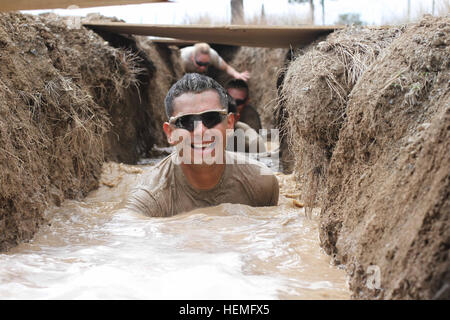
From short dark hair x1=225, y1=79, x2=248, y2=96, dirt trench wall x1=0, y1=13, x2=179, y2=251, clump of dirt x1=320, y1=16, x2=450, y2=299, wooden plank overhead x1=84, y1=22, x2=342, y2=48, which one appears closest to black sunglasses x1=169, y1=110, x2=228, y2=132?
dirt trench wall x1=0, y1=13, x2=179, y2=251

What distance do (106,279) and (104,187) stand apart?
12.2 feet

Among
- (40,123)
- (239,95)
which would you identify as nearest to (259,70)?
(239,95)

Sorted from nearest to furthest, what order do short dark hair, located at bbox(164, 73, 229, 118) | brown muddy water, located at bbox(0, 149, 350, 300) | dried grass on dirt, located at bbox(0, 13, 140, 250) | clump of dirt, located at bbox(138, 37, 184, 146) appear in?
brown muddy water, located at bbox(0, 149, 350, 300), dried grass on dirt, located at bbox(0, 13, 140, 250), short dark hair, located at bbox(164, 73, 229, 118), clump of dirt, located at bbox(138, 37, 184, 146)

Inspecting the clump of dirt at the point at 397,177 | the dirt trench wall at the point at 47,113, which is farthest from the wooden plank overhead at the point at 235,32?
the clump of dirt at the point at 397,177

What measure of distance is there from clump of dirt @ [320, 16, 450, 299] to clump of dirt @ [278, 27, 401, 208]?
0.79 feet

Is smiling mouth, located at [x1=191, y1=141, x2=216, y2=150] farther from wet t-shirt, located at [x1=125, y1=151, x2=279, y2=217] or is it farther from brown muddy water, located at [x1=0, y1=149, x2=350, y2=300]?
brown muddy water, located at [x1=0, y1=149, x2=350, y2=300]

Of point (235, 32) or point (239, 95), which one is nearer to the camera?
point (235, 32)

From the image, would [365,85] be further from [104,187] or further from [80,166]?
[104,187]

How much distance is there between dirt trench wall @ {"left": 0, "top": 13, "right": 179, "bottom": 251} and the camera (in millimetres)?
3412

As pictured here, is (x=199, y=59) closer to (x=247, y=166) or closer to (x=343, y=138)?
(x=247, y=166)

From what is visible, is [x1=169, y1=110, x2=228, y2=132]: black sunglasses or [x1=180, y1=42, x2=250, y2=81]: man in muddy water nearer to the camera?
[x1=169, y1=110, x2=228, y2=132]: black sunglasses

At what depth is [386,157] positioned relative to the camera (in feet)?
7.97

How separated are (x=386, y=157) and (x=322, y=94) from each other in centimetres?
98

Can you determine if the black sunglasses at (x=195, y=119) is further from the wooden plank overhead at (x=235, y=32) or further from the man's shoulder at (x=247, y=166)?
the wooden plank overhead at (x=235, y=32)
